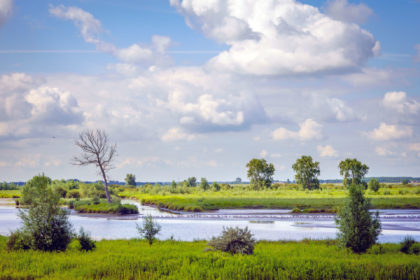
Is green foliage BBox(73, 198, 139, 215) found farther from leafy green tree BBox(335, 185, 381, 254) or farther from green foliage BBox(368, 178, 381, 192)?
green foliage BBox(368, 178, 381, 192)

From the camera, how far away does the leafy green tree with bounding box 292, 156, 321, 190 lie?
325 ft

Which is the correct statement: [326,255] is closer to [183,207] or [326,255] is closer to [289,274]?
[289,274]

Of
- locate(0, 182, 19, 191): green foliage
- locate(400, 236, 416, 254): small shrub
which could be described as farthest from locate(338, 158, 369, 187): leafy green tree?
locate(0, 182, 19, 191): green foliage

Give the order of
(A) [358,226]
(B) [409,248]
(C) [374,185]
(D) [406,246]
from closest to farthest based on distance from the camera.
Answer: (A) [358,226] < (B) [409,248] < (D) [406,246] < (C) [374,185]

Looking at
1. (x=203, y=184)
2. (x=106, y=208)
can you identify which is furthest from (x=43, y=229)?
(x=203, y=184)

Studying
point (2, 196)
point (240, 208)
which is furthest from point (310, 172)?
point (2, 196)

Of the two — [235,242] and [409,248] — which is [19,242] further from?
[409,248]

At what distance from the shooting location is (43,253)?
15617 mm

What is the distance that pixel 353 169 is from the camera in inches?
3501

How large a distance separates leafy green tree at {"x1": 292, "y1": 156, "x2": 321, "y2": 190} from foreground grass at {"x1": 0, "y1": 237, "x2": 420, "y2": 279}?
280 feet

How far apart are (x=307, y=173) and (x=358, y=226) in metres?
86.1

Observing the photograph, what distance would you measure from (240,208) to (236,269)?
42.8 m

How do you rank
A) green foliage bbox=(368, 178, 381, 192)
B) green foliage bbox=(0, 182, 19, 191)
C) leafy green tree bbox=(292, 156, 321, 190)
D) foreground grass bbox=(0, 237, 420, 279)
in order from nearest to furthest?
foreground grass bbox=(0, 237, 420, 279) < green foliage bbox=(368, 178, 381, 192) < leafy green tree bbox=(292, 156, 321, 190) < green foliage bbox=(0, 182, 19, 191)

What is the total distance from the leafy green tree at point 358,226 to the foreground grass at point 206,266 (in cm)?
53
